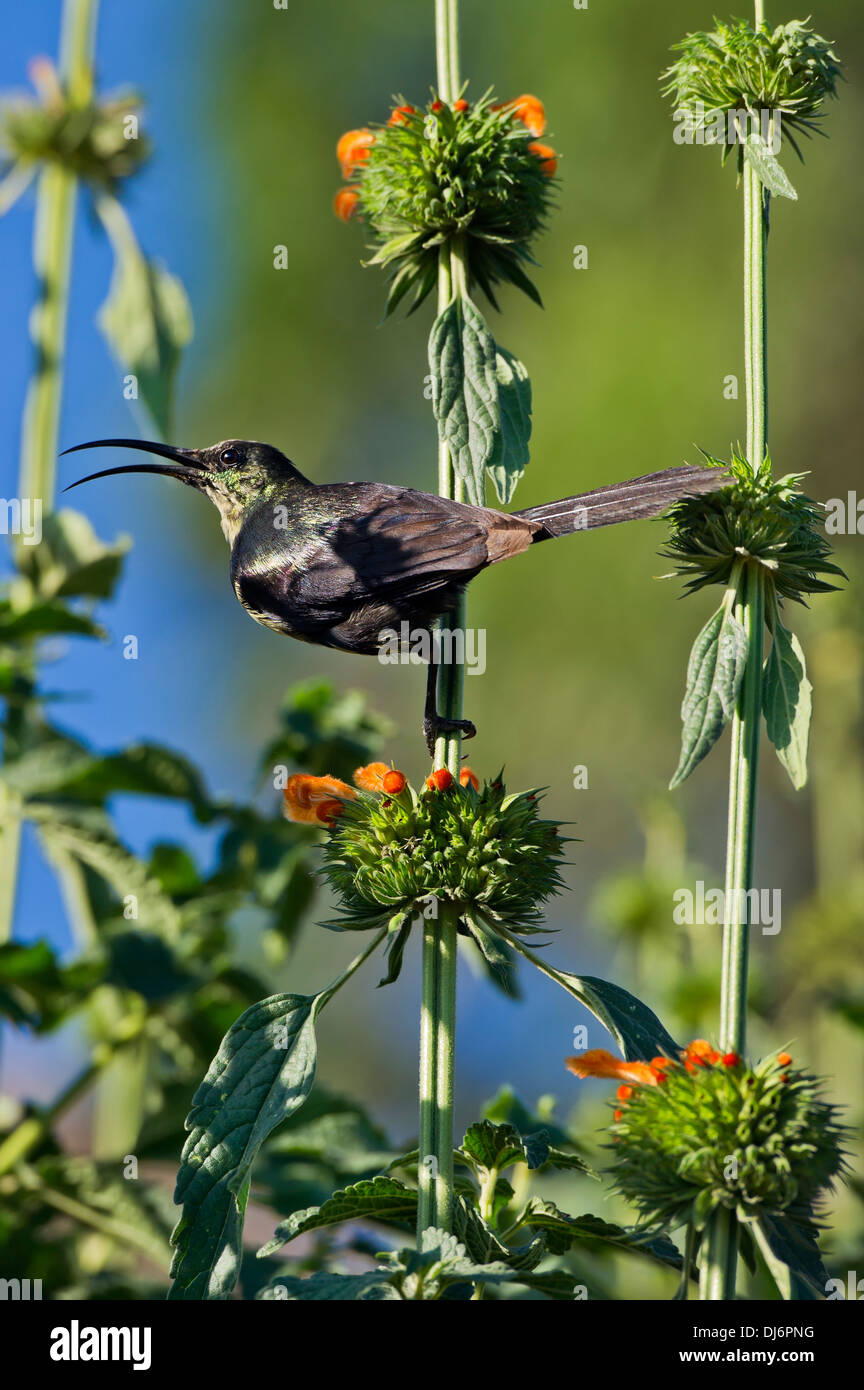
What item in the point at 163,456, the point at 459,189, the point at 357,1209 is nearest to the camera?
the point at 357,1209

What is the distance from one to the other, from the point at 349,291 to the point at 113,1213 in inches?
423

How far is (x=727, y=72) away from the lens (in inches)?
74.3

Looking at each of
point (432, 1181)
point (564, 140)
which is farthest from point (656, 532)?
point (432, 1181)

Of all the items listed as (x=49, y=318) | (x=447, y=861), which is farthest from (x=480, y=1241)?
(x=49, y=318)

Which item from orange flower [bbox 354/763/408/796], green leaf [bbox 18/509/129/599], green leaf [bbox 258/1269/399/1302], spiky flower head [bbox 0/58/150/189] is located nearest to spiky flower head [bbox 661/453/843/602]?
orange flower [bbox 354/763/408/796]

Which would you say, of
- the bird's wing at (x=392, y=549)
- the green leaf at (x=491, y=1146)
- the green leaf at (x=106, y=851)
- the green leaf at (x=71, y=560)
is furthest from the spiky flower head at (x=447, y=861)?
the green leaf at (x=71, y=560)

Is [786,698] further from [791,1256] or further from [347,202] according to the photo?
[347,202]

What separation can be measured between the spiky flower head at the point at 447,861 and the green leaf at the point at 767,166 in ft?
2.75

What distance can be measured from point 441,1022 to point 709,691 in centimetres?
53

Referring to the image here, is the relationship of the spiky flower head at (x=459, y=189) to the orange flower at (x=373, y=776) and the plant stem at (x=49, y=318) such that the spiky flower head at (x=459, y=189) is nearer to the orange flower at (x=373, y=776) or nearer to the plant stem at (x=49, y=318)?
the orange flower at (x=373, y=776)

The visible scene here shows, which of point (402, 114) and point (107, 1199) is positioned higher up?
point (402, 114)

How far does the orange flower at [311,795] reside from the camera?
2008mm

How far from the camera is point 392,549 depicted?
222 centimetres

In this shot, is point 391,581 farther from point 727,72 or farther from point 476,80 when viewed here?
point 476,80
